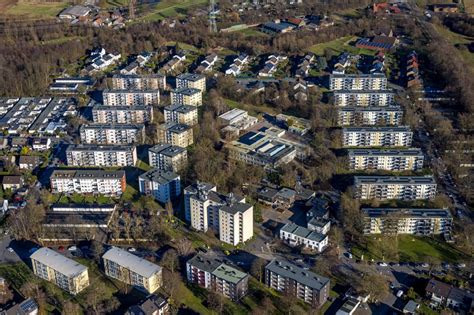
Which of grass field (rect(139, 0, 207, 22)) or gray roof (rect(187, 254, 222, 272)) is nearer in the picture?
gray roof (rect(187, 254, 222, 272))

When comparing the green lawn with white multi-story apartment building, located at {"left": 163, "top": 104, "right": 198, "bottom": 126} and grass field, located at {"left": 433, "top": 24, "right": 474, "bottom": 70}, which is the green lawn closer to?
white multi-story apartment building, located at {"left": 163, "top": 104, "right": 198, "bottom": 126}

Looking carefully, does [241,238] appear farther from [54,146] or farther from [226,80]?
[226,80]

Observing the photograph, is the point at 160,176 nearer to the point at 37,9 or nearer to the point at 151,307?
the point at 151,307

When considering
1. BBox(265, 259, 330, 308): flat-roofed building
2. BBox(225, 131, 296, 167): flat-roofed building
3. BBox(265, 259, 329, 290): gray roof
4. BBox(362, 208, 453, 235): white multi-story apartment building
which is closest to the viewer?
BBox(265, 259, 330, 308): flat-roofed building

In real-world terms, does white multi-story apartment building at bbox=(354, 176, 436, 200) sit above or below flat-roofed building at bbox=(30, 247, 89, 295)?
above

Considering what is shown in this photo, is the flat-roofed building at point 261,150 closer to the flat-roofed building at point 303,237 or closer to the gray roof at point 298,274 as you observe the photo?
the flat-roofed building at point 303,237

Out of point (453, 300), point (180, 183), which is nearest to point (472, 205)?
point (453, 300)

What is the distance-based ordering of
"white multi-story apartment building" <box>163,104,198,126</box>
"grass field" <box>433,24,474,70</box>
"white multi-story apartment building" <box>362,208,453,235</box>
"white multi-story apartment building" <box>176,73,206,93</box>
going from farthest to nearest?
"grass field" <box>433,24,474,70</box>
"white multi-story apartment building" <box>176,73,206,93</box>
"white multi-story apartment building" <box>163,104,198,126</box>
"white multi-story apartment building" <box>362,208,453,235</box>

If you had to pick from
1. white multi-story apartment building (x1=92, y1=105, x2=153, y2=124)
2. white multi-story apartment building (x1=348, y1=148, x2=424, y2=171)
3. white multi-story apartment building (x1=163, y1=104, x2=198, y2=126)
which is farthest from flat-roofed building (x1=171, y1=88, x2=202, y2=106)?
white multi-story apartment building (x1=348, y1=148, x2=424, y2=171)

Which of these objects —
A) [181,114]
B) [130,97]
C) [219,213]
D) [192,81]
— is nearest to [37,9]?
[130,97]
